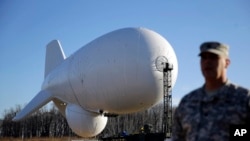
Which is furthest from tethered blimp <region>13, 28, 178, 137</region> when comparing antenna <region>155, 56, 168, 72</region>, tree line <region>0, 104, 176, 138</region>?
tree line <region>0, 104, 176, 138</region>

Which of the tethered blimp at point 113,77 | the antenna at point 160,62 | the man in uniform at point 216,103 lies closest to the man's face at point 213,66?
the man in uniform at point 216,103

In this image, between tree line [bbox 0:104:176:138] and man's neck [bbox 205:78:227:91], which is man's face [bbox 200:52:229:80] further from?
tree line [bbox 0:104:176:138]

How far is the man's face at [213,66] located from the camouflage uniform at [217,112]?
0.09 metres

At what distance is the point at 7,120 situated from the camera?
65.0 metres

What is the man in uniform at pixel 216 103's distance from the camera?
7.18ft

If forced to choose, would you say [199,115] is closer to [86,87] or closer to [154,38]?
[154,38]

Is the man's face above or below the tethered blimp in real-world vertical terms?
below

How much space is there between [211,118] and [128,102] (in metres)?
13.0

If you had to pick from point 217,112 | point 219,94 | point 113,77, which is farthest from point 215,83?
point 113,77

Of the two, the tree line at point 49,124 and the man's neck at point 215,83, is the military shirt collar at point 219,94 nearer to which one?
the man's neck at point 215,83

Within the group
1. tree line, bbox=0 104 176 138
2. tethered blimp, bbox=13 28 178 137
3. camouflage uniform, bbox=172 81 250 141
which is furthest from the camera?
tree line, bbox=0 104 176 138

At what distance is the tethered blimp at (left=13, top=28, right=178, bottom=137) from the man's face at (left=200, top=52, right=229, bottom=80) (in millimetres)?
11809

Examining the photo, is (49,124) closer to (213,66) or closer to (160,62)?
(160,62)

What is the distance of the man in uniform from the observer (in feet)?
7.18
